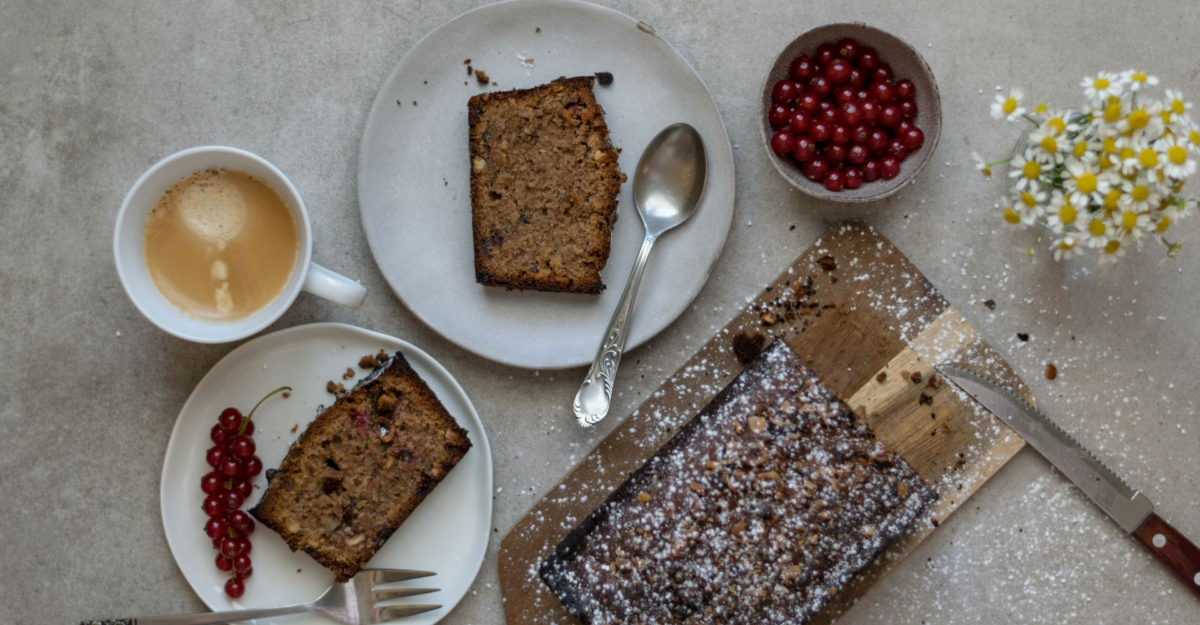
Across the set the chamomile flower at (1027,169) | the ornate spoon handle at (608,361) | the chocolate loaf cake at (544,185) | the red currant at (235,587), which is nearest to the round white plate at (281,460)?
the red currant at (235,587)

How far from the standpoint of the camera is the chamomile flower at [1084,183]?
6.13ft

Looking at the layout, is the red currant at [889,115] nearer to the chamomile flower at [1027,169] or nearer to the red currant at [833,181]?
the red currant at [833,181]

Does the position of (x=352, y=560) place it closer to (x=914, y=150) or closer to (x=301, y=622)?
(x=301, y=622)

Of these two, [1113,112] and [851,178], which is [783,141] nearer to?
[851,178]

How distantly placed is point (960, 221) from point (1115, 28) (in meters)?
0.78

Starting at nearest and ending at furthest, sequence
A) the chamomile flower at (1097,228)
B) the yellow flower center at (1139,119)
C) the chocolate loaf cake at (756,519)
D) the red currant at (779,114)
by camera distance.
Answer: the yellow flower center at (1139,119) → the chamomile flower at (1097,228) → the chocolate loaf cake at (756,519) → the red currant at (779,114)

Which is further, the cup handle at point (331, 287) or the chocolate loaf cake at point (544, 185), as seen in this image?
the chocolate loaf cake at point (544, 185)

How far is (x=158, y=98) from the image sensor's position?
91.9 inches

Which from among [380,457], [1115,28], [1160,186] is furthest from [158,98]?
[1115,28]

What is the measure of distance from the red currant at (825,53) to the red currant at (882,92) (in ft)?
0.49

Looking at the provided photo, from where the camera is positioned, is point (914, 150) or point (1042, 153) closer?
point (1042, 153)

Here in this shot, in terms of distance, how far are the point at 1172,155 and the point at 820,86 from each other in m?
0.87

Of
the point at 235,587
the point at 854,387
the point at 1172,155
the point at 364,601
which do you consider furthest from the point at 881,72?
the point at 235,587

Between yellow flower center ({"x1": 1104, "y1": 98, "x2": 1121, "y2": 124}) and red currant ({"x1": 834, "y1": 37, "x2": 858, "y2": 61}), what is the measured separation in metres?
0.67
